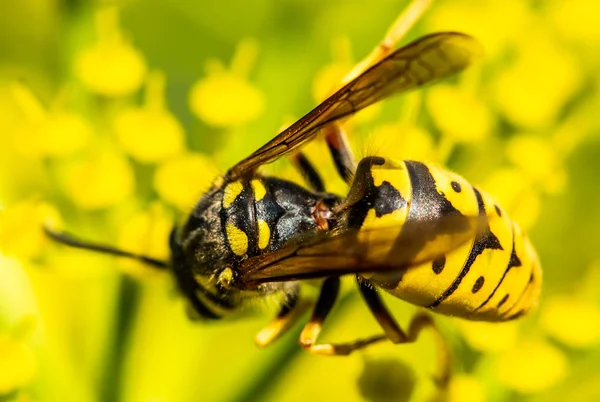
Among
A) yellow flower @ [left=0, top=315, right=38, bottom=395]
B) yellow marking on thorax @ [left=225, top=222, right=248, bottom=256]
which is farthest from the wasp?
yellow flower @ [left=0, top=315, right=38, bottom=395]

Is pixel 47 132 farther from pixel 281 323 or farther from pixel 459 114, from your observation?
pixel 459 114

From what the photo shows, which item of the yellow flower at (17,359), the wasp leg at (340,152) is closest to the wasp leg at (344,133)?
the wasp leg at (340,152)

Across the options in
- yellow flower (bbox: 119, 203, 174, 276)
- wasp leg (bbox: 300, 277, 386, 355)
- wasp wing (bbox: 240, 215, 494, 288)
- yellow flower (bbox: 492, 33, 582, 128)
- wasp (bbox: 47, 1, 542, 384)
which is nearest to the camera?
wasp wing (bbox: 240, 215, 494, 288)

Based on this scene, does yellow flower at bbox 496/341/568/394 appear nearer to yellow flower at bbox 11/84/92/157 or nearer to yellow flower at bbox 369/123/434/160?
yellow flower at bbox 369/123/434/160

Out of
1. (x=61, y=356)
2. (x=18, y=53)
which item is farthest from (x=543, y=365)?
(x=18, y=53)

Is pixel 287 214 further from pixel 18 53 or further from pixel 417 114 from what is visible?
pixel 18 53

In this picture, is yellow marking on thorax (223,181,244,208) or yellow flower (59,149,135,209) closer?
yellow marking on thorax (223,181,244,208)
